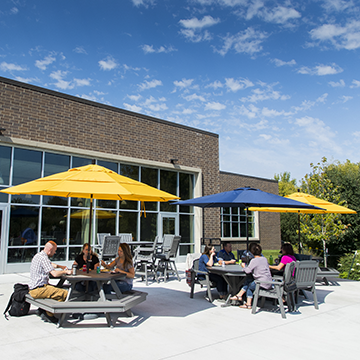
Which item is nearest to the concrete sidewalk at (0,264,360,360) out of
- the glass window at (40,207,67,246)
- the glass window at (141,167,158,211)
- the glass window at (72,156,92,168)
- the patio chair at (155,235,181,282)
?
the patio chair at (155,235,181,282)

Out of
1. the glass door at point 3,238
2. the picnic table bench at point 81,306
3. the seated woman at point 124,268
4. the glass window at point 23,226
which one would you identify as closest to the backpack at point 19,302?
the picnic table bench at point 81,306

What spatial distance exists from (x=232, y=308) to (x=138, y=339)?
2.60 m

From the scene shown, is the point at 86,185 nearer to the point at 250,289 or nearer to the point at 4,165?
the point at 250,289

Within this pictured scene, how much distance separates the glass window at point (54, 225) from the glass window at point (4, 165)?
1605 millimetres

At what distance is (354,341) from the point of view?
4.82 metres

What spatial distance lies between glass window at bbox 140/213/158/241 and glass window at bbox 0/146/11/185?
5.73 meters

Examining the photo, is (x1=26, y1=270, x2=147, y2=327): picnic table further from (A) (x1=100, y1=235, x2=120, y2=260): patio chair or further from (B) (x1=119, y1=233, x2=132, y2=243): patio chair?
(B) (x1=119, y1=233, x2=132, y2=243): patio chair

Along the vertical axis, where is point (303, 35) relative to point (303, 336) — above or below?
above

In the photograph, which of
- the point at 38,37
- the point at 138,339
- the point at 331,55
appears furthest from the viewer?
the point at 331,55

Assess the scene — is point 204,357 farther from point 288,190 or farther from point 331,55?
point 288,190

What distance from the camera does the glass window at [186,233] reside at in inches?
650

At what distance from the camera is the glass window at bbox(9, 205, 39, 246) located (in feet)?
37.6

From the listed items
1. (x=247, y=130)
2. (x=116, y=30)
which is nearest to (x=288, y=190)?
(x=247, y=130)

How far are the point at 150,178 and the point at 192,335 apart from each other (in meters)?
10.9
